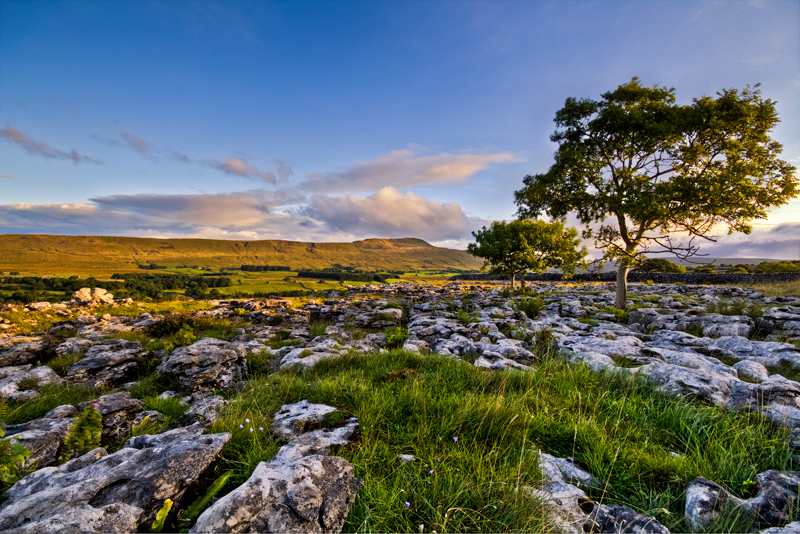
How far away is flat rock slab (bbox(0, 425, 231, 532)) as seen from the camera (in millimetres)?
2303

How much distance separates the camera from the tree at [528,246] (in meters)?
33.5

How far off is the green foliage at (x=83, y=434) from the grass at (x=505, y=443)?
1556 millimetres

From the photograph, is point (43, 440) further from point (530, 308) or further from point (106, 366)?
point (530, 308)

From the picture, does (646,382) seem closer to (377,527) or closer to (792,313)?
(377,527)

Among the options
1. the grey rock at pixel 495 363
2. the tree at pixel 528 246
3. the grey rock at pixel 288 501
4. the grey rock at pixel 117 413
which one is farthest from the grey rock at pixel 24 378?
the tree at pixel 528 246

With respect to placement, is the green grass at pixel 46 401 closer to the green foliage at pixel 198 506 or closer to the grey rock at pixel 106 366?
the grey rock at pixel 106 366

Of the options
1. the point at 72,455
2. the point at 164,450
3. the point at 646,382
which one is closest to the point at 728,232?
the point at 646,382

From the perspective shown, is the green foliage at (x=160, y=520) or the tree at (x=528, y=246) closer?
the green foliage at (x=160, y=520)

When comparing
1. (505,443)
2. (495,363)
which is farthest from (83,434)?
(495,363)

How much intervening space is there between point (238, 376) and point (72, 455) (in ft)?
12.9

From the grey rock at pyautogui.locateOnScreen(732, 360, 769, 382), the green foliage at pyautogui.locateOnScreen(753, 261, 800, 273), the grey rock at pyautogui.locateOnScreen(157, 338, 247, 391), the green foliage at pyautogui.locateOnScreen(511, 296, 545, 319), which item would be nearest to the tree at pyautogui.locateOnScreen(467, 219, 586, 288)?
the green foliage at pyautogui.locateOnScreen(511, 296, 545, 319)

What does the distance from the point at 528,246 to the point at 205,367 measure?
33119 millimetres

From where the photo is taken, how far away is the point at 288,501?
2551 millimetres

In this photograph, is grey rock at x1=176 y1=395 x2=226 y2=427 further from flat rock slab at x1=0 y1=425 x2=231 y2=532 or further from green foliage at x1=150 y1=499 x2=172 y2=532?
green foliage at x1=150 y1=499 x2=172 y2=532
